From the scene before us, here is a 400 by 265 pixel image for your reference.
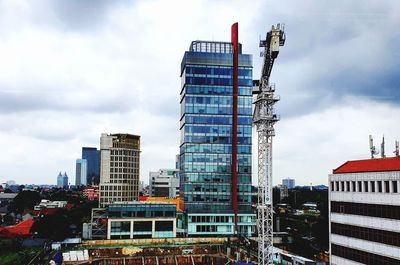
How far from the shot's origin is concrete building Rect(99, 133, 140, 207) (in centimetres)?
16712

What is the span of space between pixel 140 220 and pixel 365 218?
187ft

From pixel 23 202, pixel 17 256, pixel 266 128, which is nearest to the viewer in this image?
pixel 266 128

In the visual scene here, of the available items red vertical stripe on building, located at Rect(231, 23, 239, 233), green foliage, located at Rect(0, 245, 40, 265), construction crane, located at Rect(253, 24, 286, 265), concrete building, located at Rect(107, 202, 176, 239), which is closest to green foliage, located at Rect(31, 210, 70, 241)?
green foliage, located at Rect(0, 245, 40, 265)

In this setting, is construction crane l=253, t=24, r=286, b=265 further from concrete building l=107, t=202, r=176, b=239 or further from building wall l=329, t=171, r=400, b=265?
concrete building l=107, t=202, r=176, b=239

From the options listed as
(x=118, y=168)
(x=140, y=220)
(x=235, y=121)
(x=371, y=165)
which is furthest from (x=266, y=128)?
(x=118, y=168)

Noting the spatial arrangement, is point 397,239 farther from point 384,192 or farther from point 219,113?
point 219,113

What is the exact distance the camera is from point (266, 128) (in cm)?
7331

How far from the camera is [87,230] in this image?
317ft

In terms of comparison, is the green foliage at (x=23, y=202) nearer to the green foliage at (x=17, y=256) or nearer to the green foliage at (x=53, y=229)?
the green foliage at (x=53, y=229)

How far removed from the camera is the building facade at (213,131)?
108m

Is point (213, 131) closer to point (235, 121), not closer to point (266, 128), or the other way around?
point (235, 121)

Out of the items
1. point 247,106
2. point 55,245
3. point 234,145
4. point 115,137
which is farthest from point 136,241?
point 115,137

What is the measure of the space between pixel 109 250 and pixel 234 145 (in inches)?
1726

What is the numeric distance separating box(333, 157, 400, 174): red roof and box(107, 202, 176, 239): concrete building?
1847 inches
